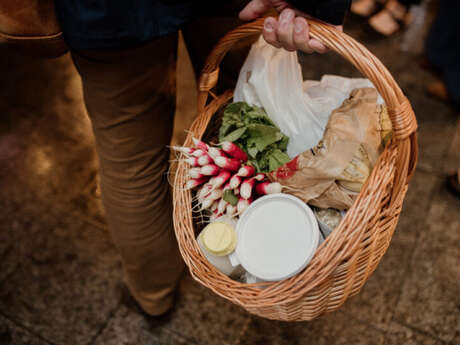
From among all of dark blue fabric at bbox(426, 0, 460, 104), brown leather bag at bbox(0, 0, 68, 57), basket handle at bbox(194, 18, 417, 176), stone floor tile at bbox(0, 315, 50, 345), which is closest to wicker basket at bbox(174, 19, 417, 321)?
basket handle at bbox(194, 18, 417, 176)

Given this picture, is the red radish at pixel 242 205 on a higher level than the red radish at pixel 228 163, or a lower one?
lower

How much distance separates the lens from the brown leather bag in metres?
0.79

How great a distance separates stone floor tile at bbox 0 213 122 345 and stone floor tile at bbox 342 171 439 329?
874mm

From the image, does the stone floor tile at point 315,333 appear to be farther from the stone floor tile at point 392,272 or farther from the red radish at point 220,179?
the red radish at point 220,179

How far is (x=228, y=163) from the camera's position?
37.2 inches

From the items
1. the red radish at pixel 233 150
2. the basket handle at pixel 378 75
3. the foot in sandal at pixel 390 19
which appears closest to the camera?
the basket handle at pixel 378 75

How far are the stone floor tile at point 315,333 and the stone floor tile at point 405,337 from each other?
29 millimetres

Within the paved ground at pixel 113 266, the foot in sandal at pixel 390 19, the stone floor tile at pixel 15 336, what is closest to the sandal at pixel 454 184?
the paved ground at pixel 113 266

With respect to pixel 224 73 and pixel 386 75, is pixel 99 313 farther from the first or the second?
pixel 386 75

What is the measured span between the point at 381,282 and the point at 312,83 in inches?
28.8

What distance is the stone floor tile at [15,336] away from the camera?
4.32 ft

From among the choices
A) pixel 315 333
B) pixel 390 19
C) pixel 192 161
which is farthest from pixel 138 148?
pixel 390 19

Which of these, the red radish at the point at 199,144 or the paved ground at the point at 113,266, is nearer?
the red radish at the point at 199,144

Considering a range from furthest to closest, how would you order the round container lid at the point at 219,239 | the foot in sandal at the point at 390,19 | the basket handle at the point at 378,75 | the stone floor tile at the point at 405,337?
the foot in sandal at the point at 390,19
the stone floor tile at the point at 405,337
the round container lid at the point at 219,239
the basket handle at the point at 378,75
